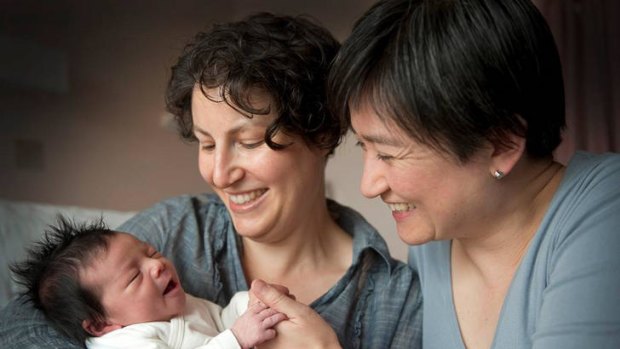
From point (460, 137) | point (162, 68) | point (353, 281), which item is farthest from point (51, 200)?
point (460, 137)

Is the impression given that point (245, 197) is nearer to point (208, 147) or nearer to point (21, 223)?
point (208, 147)

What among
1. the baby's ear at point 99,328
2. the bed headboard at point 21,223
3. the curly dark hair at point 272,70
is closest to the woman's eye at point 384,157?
the curly dark hair at point 272,70

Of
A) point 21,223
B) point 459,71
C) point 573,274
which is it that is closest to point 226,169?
point 459,71

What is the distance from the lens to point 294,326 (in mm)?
1366

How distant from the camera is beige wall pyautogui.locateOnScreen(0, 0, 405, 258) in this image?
8.64 feet

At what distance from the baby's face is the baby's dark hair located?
0.05ft

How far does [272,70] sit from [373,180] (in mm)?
341

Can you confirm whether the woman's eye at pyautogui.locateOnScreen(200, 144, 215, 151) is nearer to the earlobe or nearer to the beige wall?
the earlobe

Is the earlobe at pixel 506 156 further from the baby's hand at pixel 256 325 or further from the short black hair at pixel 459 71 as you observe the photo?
the baby's hand at pixel 256 325

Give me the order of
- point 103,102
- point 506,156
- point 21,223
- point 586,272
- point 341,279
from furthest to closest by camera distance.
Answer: point 103,102 → point 21,223 → point 341,279 → point 506,156 → point 586,272

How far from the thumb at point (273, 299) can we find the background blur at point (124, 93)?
5.16 feet

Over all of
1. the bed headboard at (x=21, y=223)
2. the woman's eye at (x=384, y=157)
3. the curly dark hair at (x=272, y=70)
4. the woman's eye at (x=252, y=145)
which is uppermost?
the curly dark hair at (x=272, y=70)

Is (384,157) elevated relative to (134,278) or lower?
elevated

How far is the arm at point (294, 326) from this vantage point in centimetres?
136
